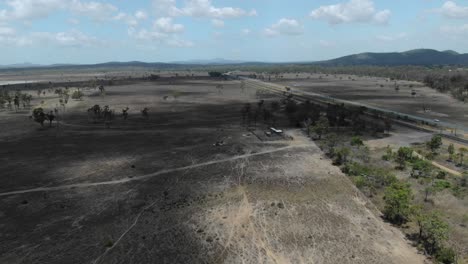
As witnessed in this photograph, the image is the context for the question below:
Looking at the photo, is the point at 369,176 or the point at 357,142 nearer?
the point at 369,176

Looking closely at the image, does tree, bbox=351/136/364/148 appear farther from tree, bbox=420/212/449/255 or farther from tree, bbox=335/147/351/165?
tree, bbox=420/212/449/255

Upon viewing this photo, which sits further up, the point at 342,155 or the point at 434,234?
the point at 342,155

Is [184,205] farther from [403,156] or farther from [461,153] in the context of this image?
[461,153]

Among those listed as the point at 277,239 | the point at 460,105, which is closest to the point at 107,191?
the point at 277,239

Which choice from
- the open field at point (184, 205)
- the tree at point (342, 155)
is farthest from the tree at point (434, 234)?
the tree at point (342, 155)

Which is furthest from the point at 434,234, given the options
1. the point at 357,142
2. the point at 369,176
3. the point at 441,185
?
the point at 357,142

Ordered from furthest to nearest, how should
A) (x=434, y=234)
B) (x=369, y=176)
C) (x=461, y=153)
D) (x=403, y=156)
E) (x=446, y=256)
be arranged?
1. (x=461, y=153)
2. (x=403, y=156)
3. (x=369, y=176)
4. (x=434, y=234)
5. (x=446, y=256)

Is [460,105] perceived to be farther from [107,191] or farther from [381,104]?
[107,191]

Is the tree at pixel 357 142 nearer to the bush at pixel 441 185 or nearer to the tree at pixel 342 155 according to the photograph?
the tree at pixel 342 155
